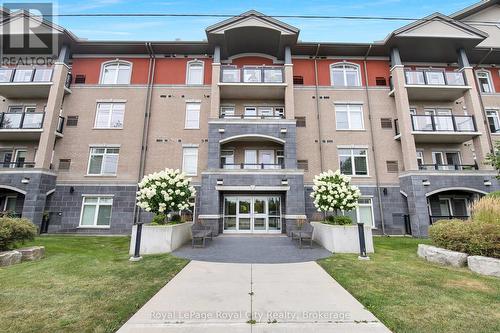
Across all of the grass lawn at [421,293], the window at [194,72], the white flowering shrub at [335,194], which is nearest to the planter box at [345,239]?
the white flowering shrub at [335,194]

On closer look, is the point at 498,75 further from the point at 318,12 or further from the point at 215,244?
the point at 215,244

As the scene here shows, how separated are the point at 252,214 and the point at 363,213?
25.1 feet

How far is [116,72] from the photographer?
18.0 metres

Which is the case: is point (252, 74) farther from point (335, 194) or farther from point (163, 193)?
point (163, 193)

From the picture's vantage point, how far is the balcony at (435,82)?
16.3 metres

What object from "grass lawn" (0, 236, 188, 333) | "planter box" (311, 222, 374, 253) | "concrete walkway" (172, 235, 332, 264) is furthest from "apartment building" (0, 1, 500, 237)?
"grass lawn" (0, 236, 188, 333)

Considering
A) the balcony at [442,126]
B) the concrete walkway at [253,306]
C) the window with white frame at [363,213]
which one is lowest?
the concrete walkway at [253,306]

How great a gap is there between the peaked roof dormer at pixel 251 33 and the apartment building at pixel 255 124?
0.08m

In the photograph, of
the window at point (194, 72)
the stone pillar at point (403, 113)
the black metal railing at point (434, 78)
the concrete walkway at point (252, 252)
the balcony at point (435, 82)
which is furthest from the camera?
the window at point (194, 72)

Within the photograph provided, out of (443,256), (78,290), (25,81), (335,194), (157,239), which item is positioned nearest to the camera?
(78,290)

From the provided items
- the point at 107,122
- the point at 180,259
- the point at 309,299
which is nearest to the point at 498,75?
the point at 309,299

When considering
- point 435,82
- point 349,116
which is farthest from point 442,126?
point 349,116

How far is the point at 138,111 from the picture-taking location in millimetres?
17062

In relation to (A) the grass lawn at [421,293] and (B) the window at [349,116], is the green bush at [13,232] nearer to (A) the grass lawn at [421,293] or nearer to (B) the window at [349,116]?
(A) the grass lawn at [421,293]
